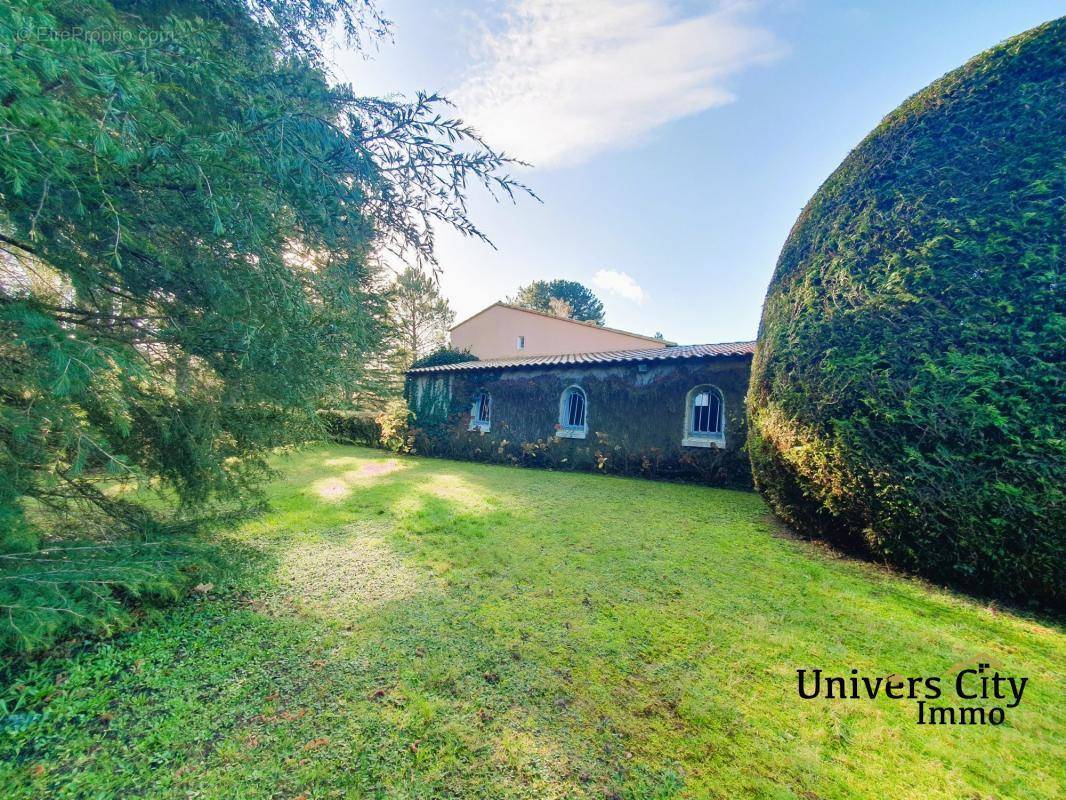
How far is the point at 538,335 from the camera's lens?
24.8 meters

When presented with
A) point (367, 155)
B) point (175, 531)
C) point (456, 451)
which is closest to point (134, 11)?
point (367, 155)

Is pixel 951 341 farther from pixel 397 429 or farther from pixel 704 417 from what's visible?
pixel 397 429

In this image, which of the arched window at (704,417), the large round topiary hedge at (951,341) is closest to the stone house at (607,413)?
the arched window at (704,417)

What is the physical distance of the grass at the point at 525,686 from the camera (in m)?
1.77

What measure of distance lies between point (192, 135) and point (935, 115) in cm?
→ 702

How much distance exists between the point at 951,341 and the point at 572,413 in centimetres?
871

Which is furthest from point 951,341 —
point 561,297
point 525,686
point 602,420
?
point 561,297

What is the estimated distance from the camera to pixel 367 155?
2965 millimetres

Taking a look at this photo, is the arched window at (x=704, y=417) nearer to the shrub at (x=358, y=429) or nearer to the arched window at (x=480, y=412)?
the arched window at (x=480, y=412)

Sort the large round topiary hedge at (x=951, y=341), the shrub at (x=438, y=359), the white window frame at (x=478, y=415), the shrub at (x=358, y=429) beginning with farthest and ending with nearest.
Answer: the shrub at (x=438, y=359), the shrub at (x=358, y=429), the white window frame at (x=478, y=415), the large round topiary hedge at (x=951, y=341)

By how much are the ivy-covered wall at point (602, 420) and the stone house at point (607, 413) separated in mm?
27

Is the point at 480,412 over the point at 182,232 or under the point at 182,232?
under

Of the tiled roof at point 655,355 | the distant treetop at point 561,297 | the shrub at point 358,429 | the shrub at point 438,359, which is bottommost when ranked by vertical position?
the shrub at point 358,429

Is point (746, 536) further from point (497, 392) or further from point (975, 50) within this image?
point (497, 392)
